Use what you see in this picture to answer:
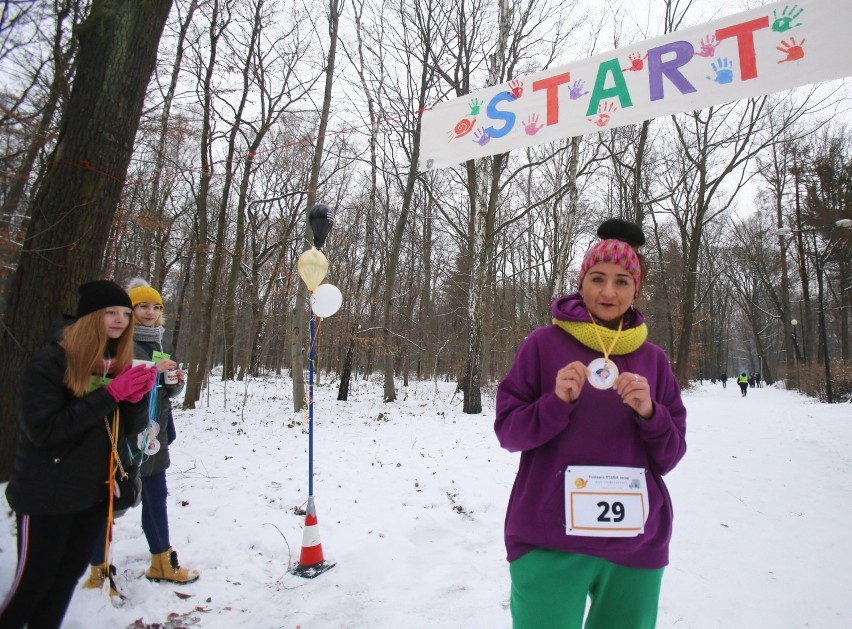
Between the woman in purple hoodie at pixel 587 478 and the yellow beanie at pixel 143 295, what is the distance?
8.27ft

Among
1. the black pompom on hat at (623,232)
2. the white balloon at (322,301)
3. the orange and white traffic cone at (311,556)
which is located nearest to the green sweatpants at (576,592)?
the black pompom on hat at (623,232)

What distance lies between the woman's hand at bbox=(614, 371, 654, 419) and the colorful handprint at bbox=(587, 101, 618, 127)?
3.56 meters

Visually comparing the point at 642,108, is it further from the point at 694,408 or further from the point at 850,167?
the point at 850,167

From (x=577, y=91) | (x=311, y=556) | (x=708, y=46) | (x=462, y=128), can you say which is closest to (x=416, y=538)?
(x=311, y=556)

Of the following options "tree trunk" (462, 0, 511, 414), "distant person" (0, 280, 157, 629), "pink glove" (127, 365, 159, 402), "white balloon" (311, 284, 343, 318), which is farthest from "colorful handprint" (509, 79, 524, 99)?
"tree trunk" (462, 0, 511, 414)

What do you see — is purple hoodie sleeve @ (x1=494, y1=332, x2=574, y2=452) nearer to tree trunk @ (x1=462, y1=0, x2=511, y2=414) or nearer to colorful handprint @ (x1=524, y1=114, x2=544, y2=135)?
colorful handprint @ (x1=524, y1=114, x2=544, y2=135)

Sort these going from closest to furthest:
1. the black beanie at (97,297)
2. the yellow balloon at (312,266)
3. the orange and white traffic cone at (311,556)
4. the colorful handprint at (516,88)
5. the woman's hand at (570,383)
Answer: the woman's hand at (570,383), the black beanie at (97,297), the orange and white traffic cone at (311,556), the yellow balloon at (312,266), the colorful handprint at (516,88)

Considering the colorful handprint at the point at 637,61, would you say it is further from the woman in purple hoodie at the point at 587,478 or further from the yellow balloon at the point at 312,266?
the woman in purple hoodie at the point at 587,478

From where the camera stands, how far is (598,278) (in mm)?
1640

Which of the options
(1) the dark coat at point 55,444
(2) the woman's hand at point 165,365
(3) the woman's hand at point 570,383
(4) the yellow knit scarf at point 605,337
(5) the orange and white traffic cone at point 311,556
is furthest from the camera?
(5) the orange and white traffic cone at point 311,556

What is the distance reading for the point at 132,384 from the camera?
79.9 inches

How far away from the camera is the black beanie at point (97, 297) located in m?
2.11

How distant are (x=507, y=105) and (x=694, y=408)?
13.4 meters

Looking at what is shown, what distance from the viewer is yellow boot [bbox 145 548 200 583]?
9.84 feet
